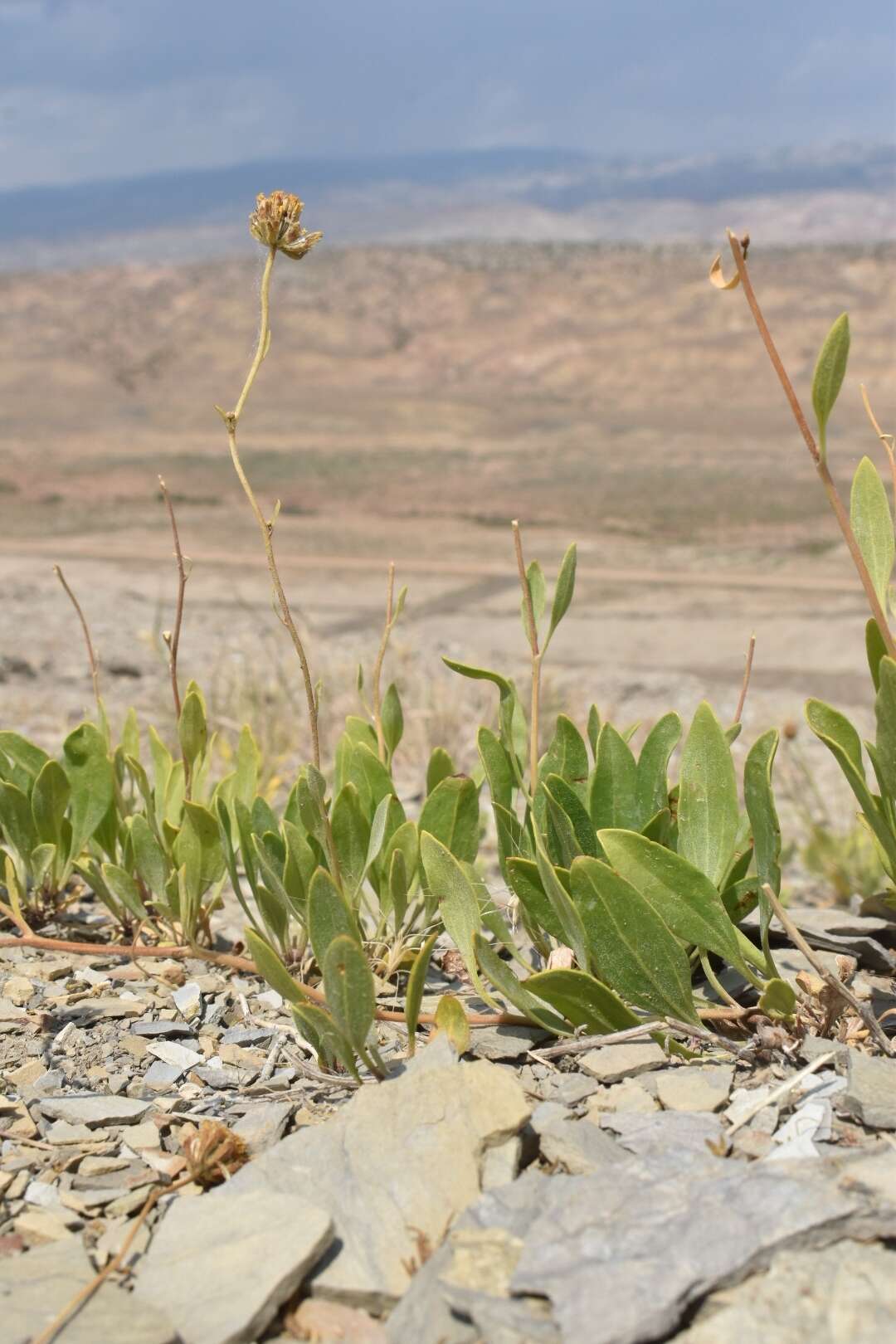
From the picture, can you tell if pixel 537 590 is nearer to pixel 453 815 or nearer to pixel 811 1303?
pixel 453 815

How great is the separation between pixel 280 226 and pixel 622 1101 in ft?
3.37

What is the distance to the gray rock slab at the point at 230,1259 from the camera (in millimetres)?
1203

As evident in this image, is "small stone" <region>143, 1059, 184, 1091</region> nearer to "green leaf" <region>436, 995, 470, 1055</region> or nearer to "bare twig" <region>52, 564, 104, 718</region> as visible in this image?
"green leaf" <region>436, 995, 470, 1055</region>

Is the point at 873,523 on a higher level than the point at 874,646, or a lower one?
higher

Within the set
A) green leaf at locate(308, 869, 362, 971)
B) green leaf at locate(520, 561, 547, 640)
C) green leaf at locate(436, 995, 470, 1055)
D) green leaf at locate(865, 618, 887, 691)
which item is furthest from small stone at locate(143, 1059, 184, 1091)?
green leaf at locate(865, 618, 887, 691)

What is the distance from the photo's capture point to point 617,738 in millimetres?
1980

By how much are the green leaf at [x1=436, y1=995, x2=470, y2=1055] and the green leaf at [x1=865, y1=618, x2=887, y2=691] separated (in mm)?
640

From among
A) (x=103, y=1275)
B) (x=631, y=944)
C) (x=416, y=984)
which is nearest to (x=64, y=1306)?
(x=103, y=1275)

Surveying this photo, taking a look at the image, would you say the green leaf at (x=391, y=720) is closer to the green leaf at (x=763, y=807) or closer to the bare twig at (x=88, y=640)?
the bare twig at (x=88, y=640)

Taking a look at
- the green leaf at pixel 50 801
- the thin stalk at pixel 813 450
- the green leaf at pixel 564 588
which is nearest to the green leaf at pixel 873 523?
the thin stalk at pixel 813 450

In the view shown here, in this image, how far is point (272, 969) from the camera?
4.98 feet

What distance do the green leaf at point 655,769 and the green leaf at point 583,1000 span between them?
0.41 meters

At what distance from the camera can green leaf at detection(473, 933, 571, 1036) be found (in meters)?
1.65

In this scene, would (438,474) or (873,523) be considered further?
(438,474)
